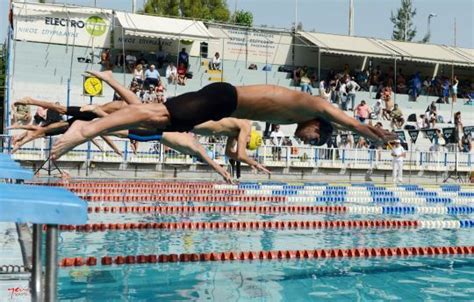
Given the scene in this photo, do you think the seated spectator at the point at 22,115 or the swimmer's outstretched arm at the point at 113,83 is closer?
the swimmer's outstretched arm at the point at 113,83

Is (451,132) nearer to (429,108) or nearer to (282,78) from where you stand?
(429,108)

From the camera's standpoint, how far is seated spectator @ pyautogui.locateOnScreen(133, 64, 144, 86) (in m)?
21.1

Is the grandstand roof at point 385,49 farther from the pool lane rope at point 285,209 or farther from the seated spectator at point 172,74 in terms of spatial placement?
the pool lane rope at point 285,209

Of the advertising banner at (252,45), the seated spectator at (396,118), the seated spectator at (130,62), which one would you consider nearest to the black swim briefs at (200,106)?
the seated spectator at (130,62)

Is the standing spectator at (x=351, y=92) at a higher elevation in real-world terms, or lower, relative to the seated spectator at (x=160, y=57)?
lower

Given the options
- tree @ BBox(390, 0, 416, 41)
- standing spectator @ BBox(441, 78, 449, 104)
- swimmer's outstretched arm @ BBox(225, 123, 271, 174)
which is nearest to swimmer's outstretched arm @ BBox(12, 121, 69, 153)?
swimmer's outstretched arm @ BBox(225, 123, 271, 174)

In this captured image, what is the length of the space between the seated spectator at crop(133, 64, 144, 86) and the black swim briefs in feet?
53.0

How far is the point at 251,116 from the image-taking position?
5.35 m

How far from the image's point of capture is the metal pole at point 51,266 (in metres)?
2.27

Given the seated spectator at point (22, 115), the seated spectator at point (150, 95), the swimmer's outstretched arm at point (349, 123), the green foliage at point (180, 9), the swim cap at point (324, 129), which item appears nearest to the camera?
the swimmer's outstretched arm at point (349, 123)

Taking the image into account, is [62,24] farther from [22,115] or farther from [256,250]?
[256,250]

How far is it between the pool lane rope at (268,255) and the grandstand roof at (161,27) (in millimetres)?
18185

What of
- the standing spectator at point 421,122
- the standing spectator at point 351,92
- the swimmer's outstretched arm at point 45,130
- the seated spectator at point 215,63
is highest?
the seated spectator at point 215,63

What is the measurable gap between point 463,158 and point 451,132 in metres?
1.15
